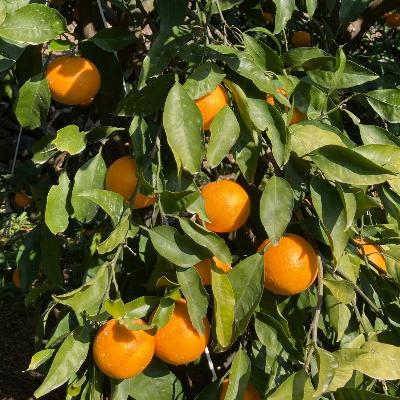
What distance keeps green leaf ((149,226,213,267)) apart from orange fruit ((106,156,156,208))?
74 mm

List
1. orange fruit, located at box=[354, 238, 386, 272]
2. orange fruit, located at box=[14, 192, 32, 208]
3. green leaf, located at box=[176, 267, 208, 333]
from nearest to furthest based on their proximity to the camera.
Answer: green leaf, located at box=[176, 267, 208, 333], orange fruit, located at box=[354, 238, 386, 272], orange fruit, located at box=[14, 192, 32, 208]

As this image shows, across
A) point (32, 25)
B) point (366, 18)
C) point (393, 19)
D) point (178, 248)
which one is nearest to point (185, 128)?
point (178, 248)

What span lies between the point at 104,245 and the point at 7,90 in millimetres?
815

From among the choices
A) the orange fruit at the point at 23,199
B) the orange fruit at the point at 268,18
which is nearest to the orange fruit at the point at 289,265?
the orange fruit at the point at 23,199

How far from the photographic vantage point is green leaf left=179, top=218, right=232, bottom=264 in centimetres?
78

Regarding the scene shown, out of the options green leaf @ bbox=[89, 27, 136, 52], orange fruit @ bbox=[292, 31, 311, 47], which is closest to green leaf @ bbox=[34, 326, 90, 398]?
green leaf @ bbox=[89, 27, 136, 52]

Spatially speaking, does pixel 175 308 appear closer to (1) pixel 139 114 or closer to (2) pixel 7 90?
(1) pixel 139 114

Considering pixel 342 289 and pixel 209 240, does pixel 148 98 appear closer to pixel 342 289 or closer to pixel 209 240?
pixel 209 240

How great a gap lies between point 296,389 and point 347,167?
0.29 meters

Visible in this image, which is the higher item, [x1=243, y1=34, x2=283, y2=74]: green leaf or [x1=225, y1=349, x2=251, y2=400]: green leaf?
[x1=243, y1=34, x2=283, y2=74]: green leaf

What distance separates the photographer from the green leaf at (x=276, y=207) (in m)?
0.82

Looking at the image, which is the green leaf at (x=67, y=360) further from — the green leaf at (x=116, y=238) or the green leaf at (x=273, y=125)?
the green leaf at (x=273, y=125)

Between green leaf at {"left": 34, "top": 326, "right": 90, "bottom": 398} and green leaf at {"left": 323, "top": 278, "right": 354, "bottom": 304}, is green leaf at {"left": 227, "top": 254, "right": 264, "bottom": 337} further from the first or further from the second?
green leaf at {"left": 34, "top": 326, "right": 90, "bottom": 398}

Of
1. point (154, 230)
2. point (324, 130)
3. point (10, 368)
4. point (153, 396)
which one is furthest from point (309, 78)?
point (10, 368)
